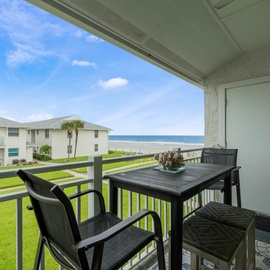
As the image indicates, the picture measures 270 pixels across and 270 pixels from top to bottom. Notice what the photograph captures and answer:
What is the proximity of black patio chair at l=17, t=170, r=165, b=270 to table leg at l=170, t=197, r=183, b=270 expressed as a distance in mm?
85

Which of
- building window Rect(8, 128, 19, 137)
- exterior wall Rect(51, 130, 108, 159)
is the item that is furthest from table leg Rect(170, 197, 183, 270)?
exterior wall Rect(51, 130, 108, 159)

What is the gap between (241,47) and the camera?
9.23 ft

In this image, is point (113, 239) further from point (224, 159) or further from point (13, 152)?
point (13, 152)

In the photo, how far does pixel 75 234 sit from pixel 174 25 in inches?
88.7

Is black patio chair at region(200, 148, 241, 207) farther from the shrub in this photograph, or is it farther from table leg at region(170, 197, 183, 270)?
the shrub

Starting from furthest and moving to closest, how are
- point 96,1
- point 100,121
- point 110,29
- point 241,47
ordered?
1. point 100,121
2. point 241,47
3. point 110,29
4. point 96,1

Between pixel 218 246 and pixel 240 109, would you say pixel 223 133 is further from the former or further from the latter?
pixel 218 246

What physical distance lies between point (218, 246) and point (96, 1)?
2.12 m

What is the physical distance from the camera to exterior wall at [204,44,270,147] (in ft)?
9.42

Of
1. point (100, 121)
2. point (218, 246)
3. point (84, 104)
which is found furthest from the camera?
point (100, 121)

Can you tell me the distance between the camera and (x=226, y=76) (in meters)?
3.24

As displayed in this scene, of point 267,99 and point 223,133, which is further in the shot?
point 223,133

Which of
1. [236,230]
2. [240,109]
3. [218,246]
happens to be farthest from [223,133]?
[218,246]

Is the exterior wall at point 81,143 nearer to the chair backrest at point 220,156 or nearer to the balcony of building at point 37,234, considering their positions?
the balcony of building at point 37,234
